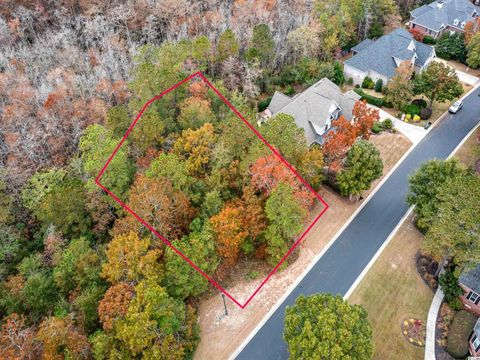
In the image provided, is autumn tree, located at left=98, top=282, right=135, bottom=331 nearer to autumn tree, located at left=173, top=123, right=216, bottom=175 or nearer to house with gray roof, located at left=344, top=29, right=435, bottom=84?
autumn tree, located at left=173, top=123, right=216, bottom=175

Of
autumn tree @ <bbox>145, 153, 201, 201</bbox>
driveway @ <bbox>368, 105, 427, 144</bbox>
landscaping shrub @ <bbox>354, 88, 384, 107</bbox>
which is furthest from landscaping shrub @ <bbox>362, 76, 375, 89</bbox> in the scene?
autumn tree @ <bbox>145, 153, 201, 201</bbox>

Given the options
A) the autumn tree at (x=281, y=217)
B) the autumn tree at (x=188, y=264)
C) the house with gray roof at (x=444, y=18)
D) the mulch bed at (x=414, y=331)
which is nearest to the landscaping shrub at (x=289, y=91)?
the autumn tree at (x=281, y=217)

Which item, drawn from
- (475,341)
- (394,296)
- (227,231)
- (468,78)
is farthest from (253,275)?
(468,78)

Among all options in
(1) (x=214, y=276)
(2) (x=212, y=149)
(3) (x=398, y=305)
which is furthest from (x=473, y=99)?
(1) (x=214, y=276)

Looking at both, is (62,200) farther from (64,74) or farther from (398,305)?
(398,305)

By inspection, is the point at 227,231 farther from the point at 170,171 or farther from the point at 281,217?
the point at 170,171
